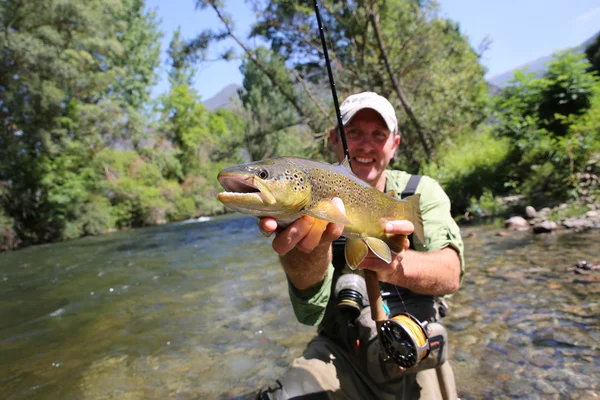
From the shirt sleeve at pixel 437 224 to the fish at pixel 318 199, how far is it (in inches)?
17.6

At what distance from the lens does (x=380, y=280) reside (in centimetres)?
227

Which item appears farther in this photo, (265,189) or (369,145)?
(369,145)

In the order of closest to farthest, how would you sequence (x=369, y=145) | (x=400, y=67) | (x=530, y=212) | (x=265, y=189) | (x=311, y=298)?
(x=265, y=189), (x=311, y=298), (x=369, y=145), (x=530, y=212), (x=400, y=67)

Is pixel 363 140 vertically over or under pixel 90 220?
over

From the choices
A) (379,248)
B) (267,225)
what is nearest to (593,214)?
(379,248)

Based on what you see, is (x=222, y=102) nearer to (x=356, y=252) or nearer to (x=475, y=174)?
(x=475, y=174)

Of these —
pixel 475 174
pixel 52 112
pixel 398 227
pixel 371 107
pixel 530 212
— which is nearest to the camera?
pixel 398 227

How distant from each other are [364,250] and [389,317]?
88cm

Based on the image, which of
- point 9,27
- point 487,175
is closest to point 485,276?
point 487,175

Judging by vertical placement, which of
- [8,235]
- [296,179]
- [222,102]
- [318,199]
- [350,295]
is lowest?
[8,235]

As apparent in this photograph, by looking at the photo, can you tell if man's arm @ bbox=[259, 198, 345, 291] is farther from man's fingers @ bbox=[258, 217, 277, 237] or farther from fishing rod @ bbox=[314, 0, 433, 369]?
fishing rod @ bbox=[314, 0, 433, 369]

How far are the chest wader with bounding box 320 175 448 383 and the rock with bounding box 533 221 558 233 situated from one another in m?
6.07

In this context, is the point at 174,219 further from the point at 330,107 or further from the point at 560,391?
the point at 560,391

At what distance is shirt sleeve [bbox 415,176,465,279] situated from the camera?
8.90 ft
